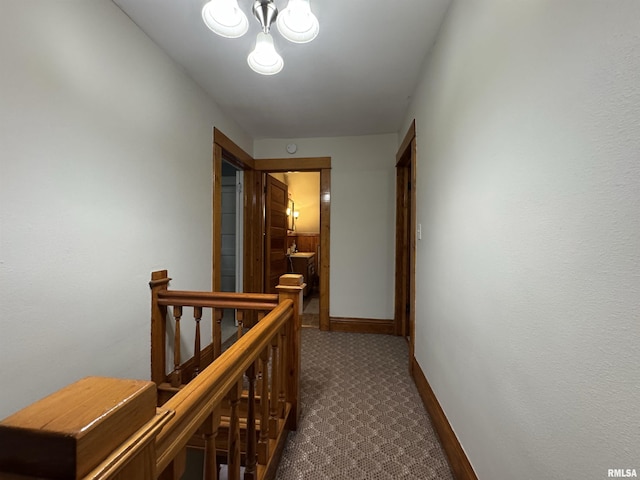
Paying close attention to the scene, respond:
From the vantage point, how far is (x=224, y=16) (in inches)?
48.8

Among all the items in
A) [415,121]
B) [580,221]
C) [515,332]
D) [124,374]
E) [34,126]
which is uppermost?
[415,121]

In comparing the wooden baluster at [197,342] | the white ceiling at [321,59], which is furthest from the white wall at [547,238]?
the wooden baluster at [197,342]

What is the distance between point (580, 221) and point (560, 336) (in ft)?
0.95

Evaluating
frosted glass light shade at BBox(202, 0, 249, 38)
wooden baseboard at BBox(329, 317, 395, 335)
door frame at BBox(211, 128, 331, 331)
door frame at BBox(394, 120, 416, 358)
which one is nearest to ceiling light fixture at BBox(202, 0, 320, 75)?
frosted glass light shade at BBox(202, 0, 249, 38)

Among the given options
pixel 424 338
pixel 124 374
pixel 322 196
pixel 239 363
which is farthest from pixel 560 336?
pixel 322 196

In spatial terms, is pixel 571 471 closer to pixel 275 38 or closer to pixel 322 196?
pixel 275 38

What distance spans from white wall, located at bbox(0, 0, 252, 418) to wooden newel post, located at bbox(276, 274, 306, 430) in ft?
3.22

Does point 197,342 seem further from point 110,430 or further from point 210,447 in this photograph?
point 110,430

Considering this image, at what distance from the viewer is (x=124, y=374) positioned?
5.39ft

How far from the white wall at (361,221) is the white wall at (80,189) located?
1.86m

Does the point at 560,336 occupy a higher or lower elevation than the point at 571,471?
higher

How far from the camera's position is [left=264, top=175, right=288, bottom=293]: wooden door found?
12.0 ft

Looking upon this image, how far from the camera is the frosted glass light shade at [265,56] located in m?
1.41

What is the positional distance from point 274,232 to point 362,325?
70.3 inches
